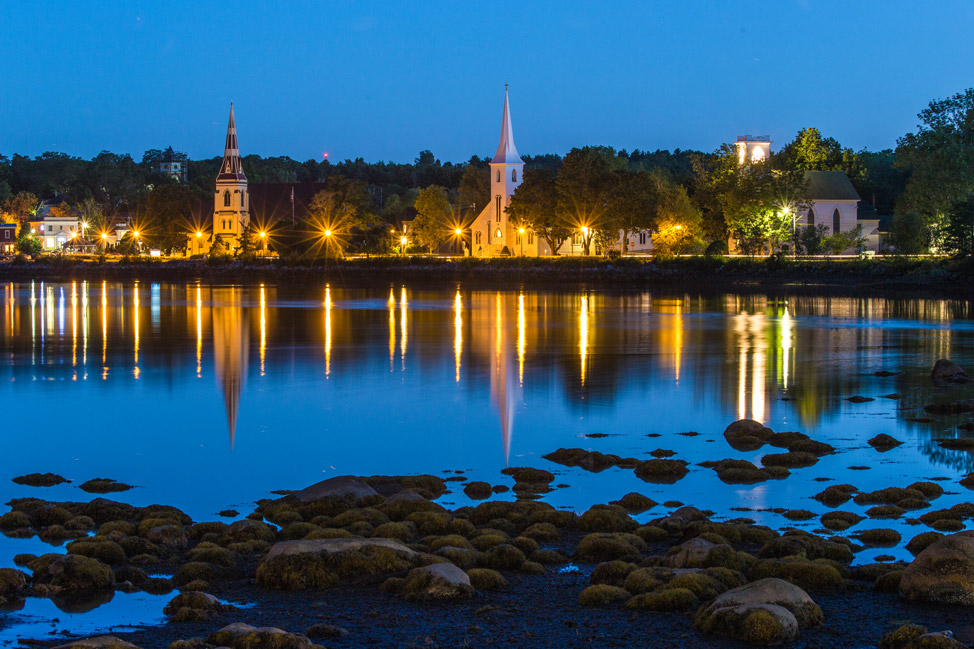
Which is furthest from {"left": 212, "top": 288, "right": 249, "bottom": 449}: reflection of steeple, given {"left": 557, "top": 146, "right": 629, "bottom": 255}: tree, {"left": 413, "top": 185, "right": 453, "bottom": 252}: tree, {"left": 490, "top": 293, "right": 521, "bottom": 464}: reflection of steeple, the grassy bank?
{"left": 413, "top": 185, "right": 453, "bottom": 252}: tree

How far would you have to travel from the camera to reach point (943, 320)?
4600cm

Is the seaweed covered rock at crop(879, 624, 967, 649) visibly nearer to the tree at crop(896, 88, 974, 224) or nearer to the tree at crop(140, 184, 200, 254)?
the tree at crop(896, 88, 974, 224)

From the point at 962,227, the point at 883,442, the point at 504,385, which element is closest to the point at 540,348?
the point at 504,385

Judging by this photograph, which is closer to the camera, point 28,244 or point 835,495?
point 835,495

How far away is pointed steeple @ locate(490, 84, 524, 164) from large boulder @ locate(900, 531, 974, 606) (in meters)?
99.1

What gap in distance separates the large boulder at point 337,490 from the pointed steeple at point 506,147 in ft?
312

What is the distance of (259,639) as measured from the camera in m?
8.20

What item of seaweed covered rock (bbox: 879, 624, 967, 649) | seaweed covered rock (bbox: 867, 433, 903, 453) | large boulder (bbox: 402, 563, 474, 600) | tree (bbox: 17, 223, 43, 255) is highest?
tree (bbox: 17, 223, 43, 255)

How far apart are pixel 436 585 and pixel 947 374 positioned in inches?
766

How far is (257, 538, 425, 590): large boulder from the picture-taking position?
10.2m

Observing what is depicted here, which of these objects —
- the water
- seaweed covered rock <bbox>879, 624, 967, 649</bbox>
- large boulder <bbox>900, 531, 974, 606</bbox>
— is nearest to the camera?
seaweed covered rock <bbox>879, 624, 967, 649</bbox>

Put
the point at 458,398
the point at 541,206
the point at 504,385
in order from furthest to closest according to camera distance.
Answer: the point at 541,206
the point at 504,385
the point at 458,398

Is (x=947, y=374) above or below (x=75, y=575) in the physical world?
above

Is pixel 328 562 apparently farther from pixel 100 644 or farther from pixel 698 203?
pixel 698 203
